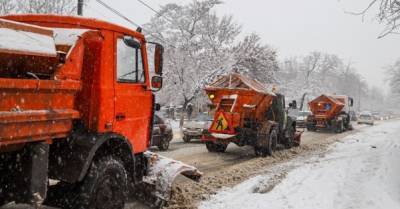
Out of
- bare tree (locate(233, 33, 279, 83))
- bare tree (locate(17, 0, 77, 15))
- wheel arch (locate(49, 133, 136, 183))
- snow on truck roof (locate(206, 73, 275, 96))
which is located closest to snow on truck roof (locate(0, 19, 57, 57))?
wheel arch (locate(49, 133, 136, 183))

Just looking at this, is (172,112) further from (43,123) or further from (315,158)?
(43,123)

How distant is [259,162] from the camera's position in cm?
1397

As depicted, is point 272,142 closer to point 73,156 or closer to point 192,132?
point 192,132

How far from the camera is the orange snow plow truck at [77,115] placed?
421 centimetres

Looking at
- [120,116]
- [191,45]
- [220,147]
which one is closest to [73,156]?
[120,116]

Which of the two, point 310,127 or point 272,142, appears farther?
point 310,127

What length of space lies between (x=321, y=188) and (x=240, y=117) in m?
6.14

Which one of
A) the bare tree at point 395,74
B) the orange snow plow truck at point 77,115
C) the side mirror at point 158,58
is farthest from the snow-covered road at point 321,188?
the bare tree at point 395,74

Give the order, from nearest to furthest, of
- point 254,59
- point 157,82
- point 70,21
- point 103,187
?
point 103,187 → point 70,21 → point 157,82 → point 254,59

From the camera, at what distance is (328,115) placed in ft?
103

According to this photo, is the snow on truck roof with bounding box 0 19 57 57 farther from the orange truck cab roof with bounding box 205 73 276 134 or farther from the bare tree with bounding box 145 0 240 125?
the bare tree with bounding box 145 0 240 125

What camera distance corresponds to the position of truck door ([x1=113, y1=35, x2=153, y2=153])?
598cm

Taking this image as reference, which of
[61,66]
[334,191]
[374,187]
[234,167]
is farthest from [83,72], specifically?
[234,167]

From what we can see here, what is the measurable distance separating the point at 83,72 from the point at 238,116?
986cm
